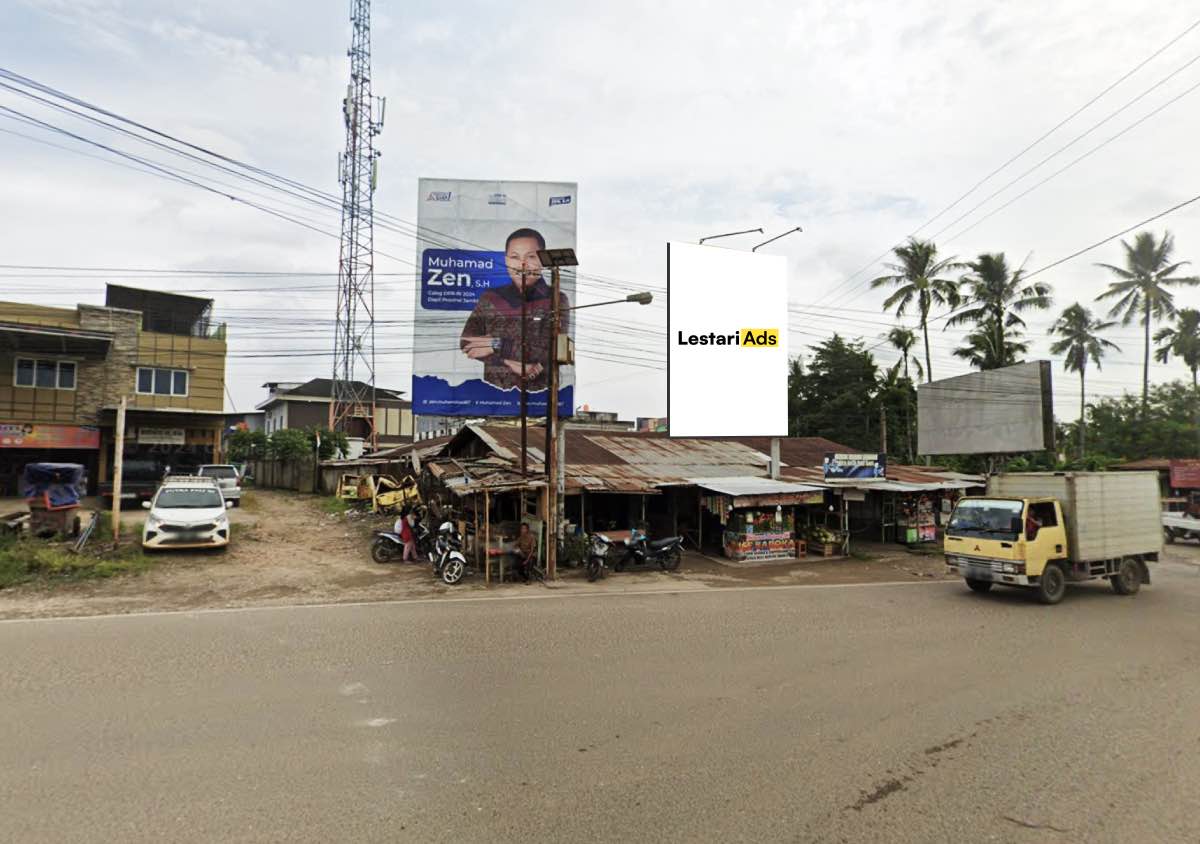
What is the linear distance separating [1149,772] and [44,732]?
8351mm

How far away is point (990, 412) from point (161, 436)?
35.8 m

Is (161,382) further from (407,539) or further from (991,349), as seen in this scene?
(991,349)

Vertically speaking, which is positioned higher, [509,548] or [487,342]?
[487,342]

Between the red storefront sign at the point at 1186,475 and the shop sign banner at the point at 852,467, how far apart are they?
64.2 ft

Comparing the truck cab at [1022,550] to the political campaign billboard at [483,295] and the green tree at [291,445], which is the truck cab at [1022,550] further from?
the green tree at [291,445]

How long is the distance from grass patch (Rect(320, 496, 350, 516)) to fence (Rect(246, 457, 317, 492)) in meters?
4.73

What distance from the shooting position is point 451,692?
628 centimetres

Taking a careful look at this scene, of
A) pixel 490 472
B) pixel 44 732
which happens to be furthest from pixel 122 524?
pixel 44 732

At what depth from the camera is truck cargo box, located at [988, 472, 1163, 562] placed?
12250mm

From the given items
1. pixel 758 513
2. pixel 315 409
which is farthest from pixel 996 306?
pixel 315 409

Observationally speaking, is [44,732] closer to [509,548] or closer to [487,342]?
[509,548]

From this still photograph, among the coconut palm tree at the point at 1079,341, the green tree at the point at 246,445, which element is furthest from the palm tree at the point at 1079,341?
the green tree at the point at 246,445

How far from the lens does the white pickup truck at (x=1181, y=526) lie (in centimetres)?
2303

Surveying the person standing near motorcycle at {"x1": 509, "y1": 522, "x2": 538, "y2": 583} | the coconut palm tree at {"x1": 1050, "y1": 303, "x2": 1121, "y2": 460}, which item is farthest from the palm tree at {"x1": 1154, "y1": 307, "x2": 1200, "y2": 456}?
the person standing near motorcycle at {"x1": 509, "y1": 522, "x2": 538, "y2": 583}
